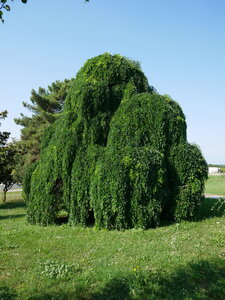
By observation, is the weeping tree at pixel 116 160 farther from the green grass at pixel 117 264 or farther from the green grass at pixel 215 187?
the green grass at pixel 215 187

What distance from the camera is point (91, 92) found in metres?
11.8

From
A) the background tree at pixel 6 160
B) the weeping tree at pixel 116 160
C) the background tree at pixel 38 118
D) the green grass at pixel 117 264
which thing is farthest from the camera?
the background tree at pixel 38 118

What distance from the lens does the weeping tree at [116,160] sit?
981 cm

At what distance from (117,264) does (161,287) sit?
4.64 feet

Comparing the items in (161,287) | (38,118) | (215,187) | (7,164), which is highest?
(38,118)

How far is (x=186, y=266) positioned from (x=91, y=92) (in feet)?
26.5

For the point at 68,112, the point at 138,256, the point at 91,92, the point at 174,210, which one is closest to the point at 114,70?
the point at 91,92

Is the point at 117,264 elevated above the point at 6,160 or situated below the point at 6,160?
below

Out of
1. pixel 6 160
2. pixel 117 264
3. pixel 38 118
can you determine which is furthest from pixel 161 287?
pixel 38 118

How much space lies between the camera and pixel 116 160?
10039 millimetres

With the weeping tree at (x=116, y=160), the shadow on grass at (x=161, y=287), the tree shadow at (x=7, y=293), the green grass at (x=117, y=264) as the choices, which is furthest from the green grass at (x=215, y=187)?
the tree shadow at (x=7, y=293)

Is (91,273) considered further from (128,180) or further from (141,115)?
(141,115)

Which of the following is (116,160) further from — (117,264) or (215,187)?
(215,187)

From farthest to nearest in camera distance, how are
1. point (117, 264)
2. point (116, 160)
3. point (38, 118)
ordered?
1. point (38, 118)
2. point (116, 160)
3. point (117, 264)
